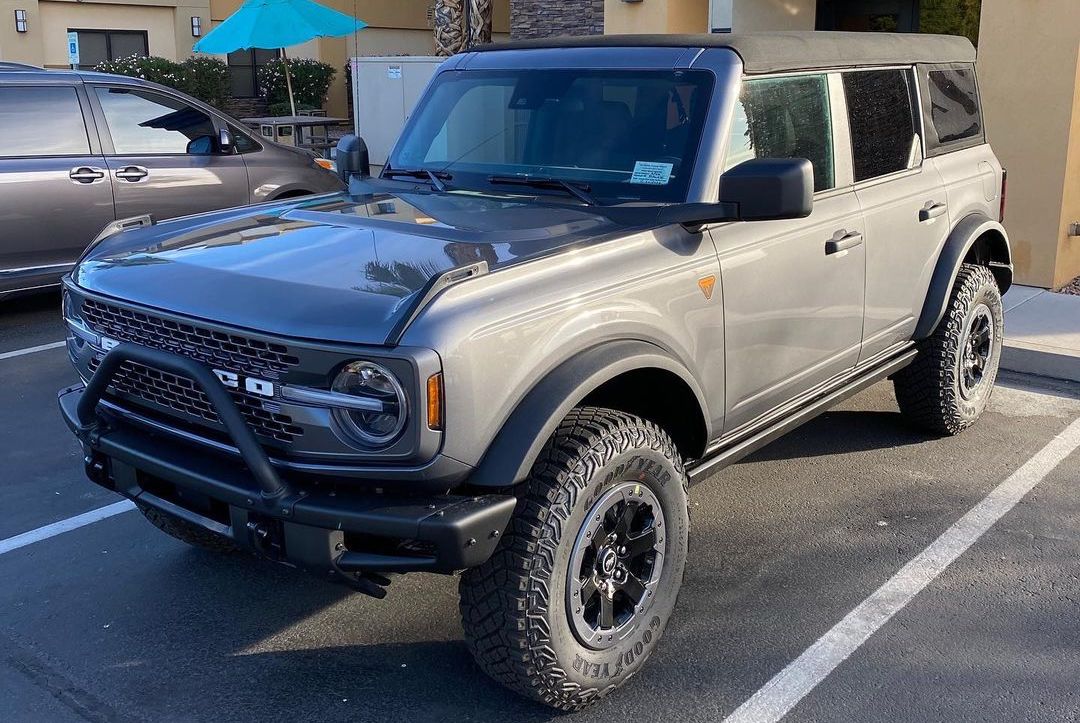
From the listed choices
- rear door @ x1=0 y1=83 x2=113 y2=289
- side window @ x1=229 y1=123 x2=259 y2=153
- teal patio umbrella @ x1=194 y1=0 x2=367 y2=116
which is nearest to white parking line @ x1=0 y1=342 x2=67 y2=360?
rear door @ x1=0 y1=83 x2=113 y2=289

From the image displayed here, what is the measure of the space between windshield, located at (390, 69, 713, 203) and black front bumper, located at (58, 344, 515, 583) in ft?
4.94

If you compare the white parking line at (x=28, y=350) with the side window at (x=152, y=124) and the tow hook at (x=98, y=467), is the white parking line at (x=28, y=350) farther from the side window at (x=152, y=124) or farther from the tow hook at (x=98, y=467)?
the tow hook at (x=98, y=467)

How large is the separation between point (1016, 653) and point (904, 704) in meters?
0.55

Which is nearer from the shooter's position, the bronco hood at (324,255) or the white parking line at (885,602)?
the bronco hood at (324,255)

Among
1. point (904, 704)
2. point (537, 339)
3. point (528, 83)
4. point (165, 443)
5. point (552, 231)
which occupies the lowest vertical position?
point (904, 704)

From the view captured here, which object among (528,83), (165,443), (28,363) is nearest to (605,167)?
(528,83)

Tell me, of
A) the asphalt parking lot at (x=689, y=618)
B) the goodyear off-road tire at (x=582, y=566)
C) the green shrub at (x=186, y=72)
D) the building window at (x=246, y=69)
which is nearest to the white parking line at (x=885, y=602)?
the asphalt parking lot at (x=689, y=618)

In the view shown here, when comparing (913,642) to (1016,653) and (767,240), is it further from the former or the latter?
(767,240)

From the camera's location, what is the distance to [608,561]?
3.37 m

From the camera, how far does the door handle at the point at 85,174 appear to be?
7.82 metres

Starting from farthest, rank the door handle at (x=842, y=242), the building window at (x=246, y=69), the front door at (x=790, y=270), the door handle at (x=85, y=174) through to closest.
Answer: the building window at (x=246, y=69)
the door handle at (x=85, y=174)
the door handle at (x=842, y=242)
the front door at (x=790, y=270)

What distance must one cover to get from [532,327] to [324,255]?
718 mm

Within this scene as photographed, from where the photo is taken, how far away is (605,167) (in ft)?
13.3

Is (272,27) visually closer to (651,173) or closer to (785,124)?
(785,124)
